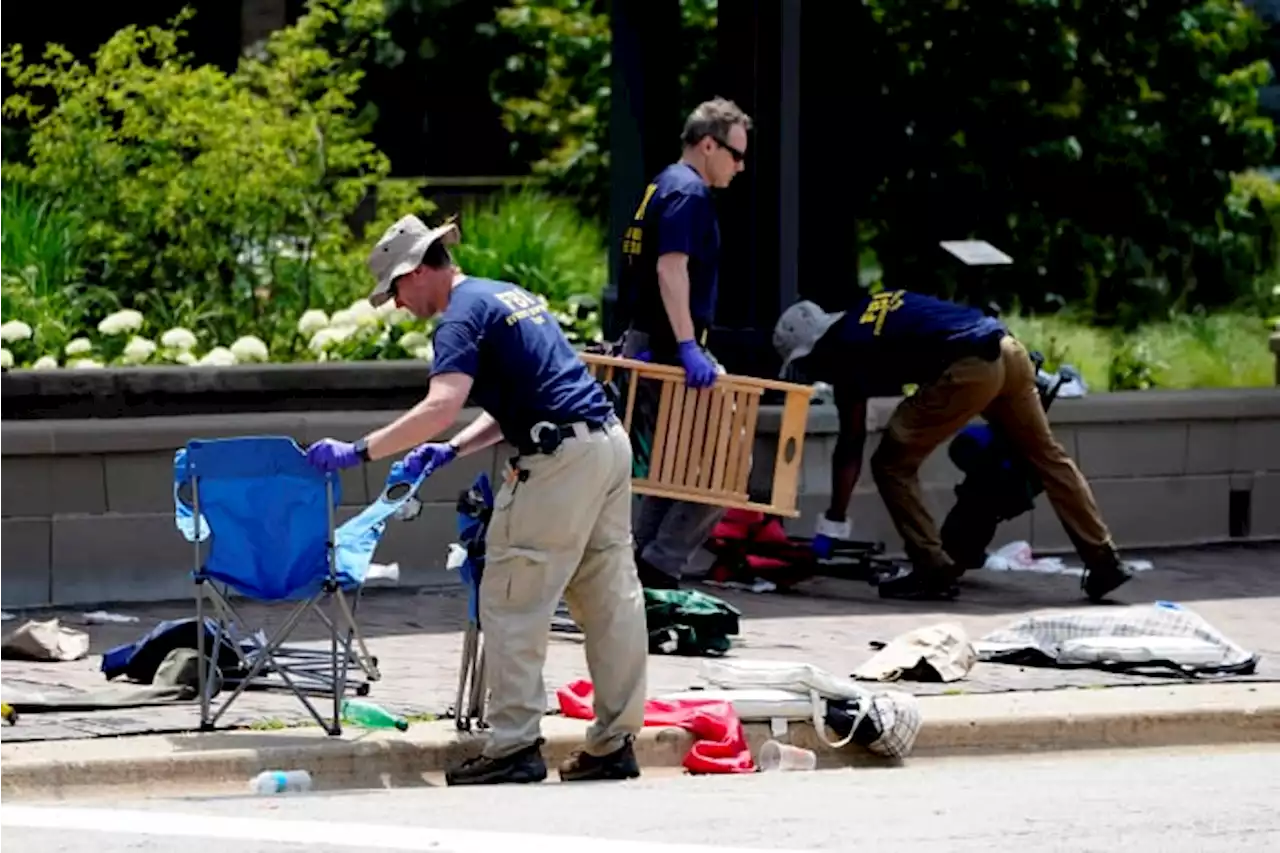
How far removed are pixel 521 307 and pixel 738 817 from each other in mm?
1772

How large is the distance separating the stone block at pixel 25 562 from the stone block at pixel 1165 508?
498cm

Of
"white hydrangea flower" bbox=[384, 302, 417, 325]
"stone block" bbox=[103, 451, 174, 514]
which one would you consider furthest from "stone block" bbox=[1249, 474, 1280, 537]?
"stone block" bbox=[103, 451, 174, 514]

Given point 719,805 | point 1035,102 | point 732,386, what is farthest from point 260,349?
point 1035,102

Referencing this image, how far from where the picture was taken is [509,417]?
8617 mm

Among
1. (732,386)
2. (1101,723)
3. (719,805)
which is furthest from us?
(732,386)

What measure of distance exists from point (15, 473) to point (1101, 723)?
4.56m

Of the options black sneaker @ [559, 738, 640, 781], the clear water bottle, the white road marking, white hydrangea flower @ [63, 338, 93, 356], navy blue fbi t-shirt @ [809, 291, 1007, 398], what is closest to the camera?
the white road marking

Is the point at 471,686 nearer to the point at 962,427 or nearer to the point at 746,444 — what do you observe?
the point at 746,444

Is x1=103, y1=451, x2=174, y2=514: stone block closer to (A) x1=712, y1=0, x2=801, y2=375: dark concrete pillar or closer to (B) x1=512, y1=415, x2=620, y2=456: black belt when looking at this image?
(A) x1=712, y1=0, x2=801, y2=375: dark concrete pillar

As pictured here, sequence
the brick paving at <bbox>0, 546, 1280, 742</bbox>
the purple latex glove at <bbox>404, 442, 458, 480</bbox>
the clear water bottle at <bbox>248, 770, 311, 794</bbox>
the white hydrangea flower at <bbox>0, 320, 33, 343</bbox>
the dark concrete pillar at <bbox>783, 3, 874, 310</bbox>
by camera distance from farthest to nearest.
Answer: the dark concrete pillar at <bbox>783, 3, 874, 310</bbox>, the white hydrangea flower at <bbox>0, 320, 33, 343</bbox>, the brick paving at <bbox>0, 546, 1280, 742</bbox>, the purple latex glove at <bbox>404, 442, 458, 480</bbox>, the clear water bottle at <bbox>248, 770, 311, 794</bbox>

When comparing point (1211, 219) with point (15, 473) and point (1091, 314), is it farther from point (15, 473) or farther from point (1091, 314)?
point (15, 473)

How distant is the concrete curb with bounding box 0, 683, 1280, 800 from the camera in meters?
8.43

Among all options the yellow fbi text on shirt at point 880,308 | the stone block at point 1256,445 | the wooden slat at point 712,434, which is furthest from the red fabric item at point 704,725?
the stone block at point 1256,445

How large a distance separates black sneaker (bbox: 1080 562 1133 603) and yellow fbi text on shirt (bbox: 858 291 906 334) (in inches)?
55.1
